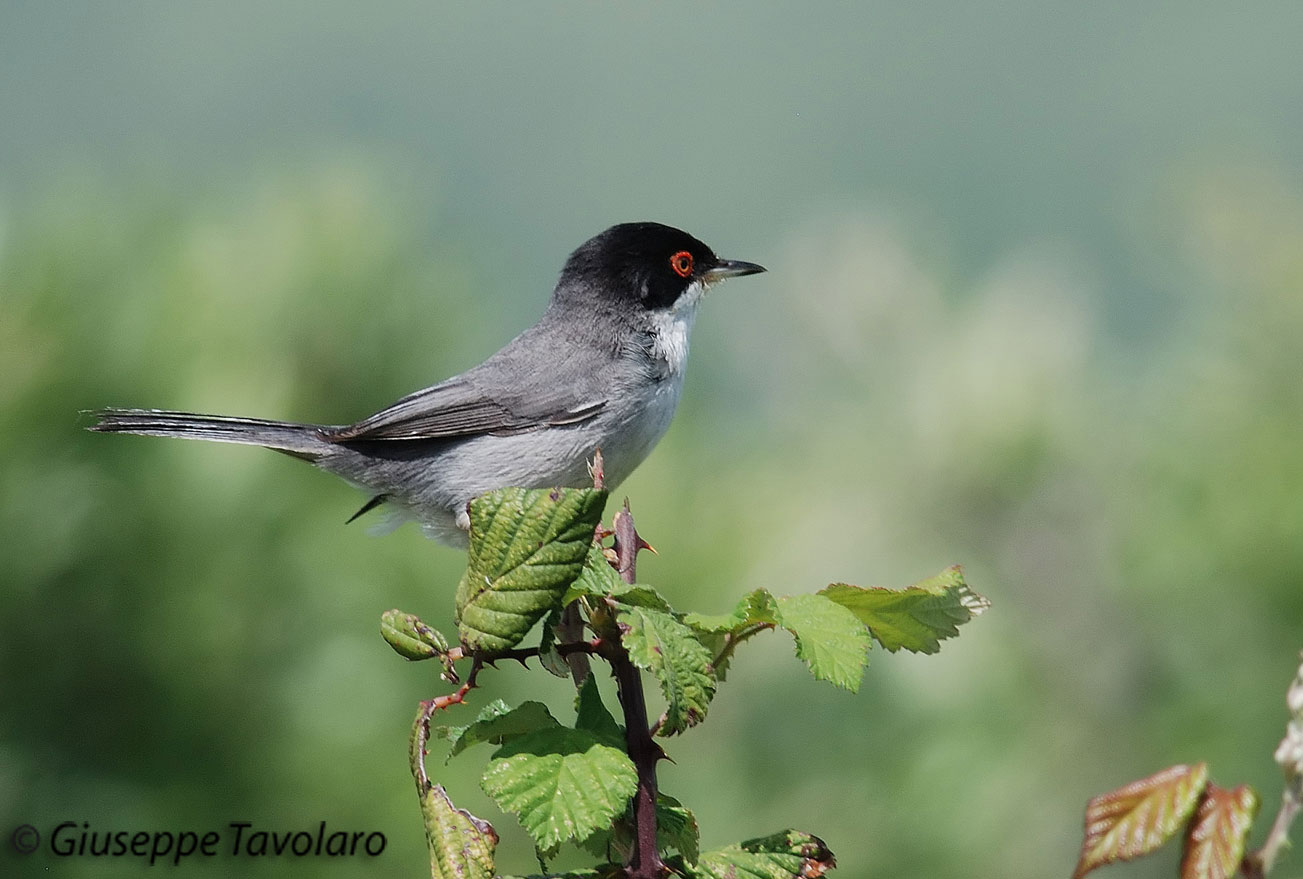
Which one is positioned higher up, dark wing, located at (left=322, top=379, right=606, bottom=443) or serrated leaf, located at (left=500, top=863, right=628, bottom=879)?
dark wing, located at (left=322, top=379, right=606, bottom=443)

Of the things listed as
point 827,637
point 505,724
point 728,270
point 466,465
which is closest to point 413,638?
point 505,724

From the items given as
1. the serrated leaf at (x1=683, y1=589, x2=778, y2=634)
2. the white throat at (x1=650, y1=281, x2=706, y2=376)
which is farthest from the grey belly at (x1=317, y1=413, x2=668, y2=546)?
the serrated leaf at (x1=683, y1=589, x2=778, y2=634)

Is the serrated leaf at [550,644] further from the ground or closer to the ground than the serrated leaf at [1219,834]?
closer to the ground

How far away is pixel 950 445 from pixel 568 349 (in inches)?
44.1

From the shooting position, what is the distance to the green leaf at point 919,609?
114cm

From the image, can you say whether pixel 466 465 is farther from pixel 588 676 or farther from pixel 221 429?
pixel 588 676

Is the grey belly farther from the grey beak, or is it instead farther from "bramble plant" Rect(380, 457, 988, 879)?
"bramble plant" Rect(380, 457, 988, 879)

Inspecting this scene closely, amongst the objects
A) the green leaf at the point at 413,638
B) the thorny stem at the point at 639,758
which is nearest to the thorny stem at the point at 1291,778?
the thorny stem at the point at 639,758

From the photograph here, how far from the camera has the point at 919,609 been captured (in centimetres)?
117

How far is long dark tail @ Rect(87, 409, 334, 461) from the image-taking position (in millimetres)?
2658

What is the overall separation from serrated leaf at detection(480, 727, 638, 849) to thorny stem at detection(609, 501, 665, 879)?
0.02m

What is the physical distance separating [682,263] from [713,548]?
785 millimetres

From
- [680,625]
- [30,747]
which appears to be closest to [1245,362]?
[680,625]

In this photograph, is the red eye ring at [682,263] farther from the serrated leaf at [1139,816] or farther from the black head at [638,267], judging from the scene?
the serrated leaf at [1139,816]
